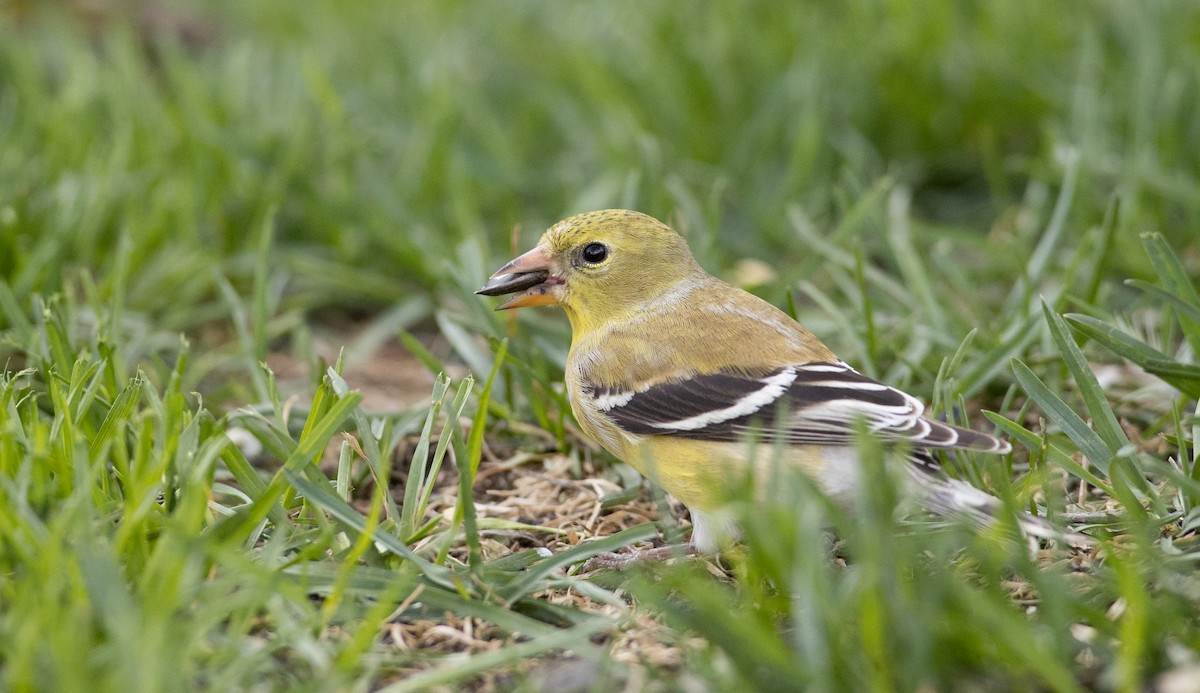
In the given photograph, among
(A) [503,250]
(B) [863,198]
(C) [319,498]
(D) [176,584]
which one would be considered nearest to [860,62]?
(B) [863,198]

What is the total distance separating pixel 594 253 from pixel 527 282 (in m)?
0.21

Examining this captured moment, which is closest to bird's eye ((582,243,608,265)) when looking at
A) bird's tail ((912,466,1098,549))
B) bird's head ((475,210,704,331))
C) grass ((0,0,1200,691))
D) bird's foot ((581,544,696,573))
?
bird's head ((475,210,704,331))

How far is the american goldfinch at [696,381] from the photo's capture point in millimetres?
2396

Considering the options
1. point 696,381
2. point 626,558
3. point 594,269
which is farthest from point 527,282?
point 626,558

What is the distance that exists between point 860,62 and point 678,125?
0.92 metres

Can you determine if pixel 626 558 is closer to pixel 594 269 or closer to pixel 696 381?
pixel 696 381

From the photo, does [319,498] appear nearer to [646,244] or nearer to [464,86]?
[646,244]

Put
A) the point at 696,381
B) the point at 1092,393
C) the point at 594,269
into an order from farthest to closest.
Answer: the point at 594,269 < the point at 696,381 < the point at 1092,393

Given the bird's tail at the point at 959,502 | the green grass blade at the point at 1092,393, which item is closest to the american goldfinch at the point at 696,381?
the bird's tail at the point at 959,502

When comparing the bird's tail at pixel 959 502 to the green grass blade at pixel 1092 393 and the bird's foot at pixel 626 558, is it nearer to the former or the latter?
the green grass blade at pixel 1092 393

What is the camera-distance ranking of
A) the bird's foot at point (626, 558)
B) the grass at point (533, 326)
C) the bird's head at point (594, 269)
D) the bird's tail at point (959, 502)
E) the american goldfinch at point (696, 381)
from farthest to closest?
the bird's head at point (594, 269)
the bird's foot at point (626, 558)
the american goldfinch at point (696, 381)
the bird's tail at point (959, 502)
the grass at point (533, 326)

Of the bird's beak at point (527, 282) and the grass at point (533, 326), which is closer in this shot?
the grass at point (533, 326)

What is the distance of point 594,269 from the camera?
315cm

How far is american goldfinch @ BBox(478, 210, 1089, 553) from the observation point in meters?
2.40
